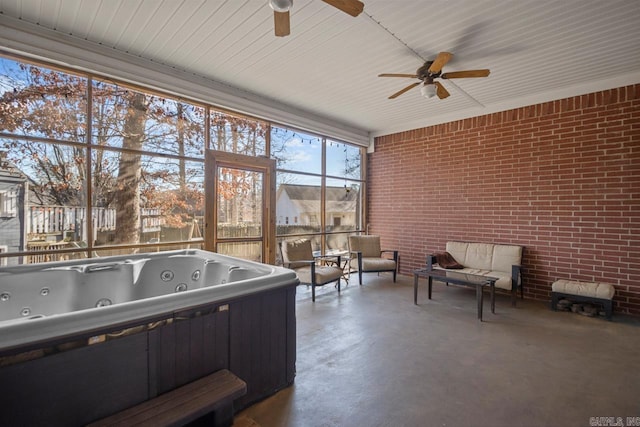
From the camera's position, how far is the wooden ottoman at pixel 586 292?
3.38 m

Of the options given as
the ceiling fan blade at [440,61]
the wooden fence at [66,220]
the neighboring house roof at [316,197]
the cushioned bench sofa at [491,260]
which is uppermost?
the ceiling fan blade at [440,61]

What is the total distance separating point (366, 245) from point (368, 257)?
223 mm

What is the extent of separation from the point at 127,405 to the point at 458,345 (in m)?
2.54

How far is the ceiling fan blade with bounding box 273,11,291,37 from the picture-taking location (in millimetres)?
2113

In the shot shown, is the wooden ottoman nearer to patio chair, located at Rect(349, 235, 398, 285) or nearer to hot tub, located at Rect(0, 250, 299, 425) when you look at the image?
patio chair, located at Rect(349, 235, 398, 285)

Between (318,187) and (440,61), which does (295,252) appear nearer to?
(318,187)

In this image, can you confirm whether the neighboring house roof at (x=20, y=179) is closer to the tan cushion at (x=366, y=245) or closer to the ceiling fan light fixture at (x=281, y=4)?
the ceiling fan light fixture at (x=281, y=4)

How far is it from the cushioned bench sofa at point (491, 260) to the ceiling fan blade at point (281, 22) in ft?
11.7

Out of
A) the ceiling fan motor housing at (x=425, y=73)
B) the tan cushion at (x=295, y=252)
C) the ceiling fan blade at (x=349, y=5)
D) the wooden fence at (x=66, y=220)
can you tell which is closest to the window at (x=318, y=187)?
the tan cushion at (x=295, y=252)

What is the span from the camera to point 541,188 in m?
4.26

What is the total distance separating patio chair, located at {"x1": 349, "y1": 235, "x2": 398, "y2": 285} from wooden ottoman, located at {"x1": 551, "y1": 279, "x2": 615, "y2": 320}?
2149 millimetres

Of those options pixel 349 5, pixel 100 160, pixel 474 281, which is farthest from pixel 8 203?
pixel 474 281

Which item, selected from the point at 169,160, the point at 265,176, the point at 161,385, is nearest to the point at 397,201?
the point at 265,176

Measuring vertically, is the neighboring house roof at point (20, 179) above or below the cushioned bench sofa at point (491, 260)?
above
